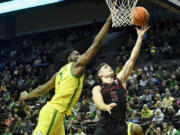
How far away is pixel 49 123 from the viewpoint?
5109 mm

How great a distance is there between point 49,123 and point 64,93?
50 centimetres

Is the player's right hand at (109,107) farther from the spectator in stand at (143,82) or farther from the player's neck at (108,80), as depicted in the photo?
the spectator in stand at (143,82)

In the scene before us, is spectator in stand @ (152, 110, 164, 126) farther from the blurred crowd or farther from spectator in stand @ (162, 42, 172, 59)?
spectator in stand @ (162, 42, 172, 59)

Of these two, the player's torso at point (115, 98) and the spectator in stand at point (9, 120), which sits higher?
the player's torso at point (115, 98)

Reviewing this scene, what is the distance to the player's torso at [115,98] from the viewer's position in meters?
4.58

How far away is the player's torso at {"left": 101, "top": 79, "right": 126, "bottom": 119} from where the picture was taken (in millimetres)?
4582

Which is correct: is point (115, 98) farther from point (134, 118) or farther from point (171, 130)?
point (134, 118)

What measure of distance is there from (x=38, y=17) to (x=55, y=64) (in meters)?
7.36

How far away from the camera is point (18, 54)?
23.3 metres

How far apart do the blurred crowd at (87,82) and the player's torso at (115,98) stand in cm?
554

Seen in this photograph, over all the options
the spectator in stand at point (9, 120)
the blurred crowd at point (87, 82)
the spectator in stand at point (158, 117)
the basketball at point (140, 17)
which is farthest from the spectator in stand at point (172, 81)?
the basketball at point (140, 17)

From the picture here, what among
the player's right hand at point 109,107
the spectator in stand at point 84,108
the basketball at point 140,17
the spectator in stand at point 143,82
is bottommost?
the spectator in stand at point 84,108

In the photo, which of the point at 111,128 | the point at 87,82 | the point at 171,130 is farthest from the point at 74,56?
the point at 87,82

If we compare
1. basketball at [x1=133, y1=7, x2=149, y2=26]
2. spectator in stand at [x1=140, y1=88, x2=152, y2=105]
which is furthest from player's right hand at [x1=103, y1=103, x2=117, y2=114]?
spectator in stand at [x1=140, y1=88, x2=152, y2=105]
